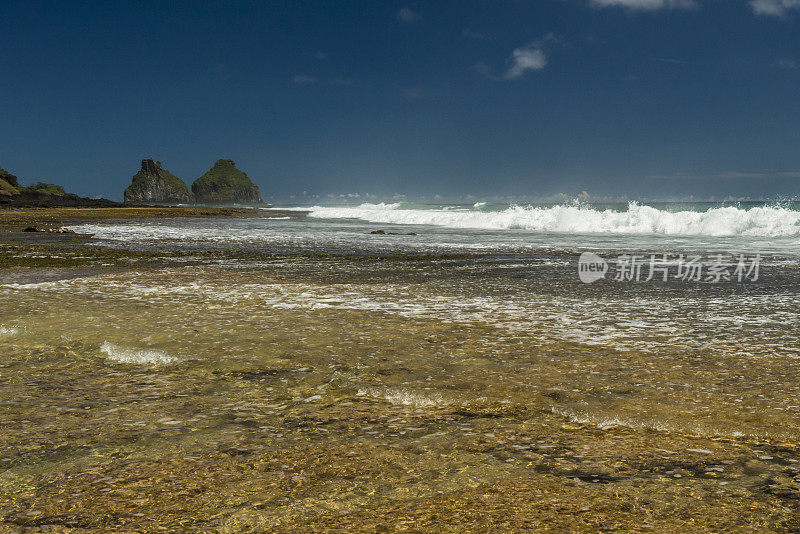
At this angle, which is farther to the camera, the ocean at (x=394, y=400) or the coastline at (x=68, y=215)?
the coastline at (x=68, y=215)

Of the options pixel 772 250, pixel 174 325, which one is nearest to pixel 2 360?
pixel 174 325

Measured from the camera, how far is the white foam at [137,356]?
5.48m

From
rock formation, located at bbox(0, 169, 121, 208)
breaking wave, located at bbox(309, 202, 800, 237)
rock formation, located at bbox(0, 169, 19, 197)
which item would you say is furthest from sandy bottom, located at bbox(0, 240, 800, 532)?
rock formation, located at bbox(0, 169, 19, 197)

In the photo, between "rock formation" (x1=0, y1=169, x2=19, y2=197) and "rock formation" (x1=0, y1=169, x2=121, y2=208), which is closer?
"rock formation" (x1=0, y1=169, x2=121, y2=208)

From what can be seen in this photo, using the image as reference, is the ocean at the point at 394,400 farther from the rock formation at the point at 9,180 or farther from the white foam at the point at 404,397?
the rock formation at the point at 9,180

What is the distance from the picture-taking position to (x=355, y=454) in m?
3.33

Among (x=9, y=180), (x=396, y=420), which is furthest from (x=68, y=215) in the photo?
(x=9, y=180)

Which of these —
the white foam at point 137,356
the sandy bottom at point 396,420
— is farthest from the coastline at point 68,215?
the sandy bottom at point 396,420

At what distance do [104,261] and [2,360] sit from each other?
10169 millimetres

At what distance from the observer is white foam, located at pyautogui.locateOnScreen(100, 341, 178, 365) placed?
5477mm

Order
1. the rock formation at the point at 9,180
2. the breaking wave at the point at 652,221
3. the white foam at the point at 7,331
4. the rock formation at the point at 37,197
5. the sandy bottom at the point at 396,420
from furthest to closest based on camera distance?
1. the rock formation at the point at 9,180
2. the rock formation at the point at 37,197
3. the breaking wave at the point at 652,221
4. the white foam at the point at 7,331
5. the sandy bottom at the point at 396,420

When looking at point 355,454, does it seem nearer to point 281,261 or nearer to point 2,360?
point 2,360

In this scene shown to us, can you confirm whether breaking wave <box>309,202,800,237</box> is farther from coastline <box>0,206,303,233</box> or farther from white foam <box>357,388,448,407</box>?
white foam <box>357,388,448,407</box>

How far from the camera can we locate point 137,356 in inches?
221
